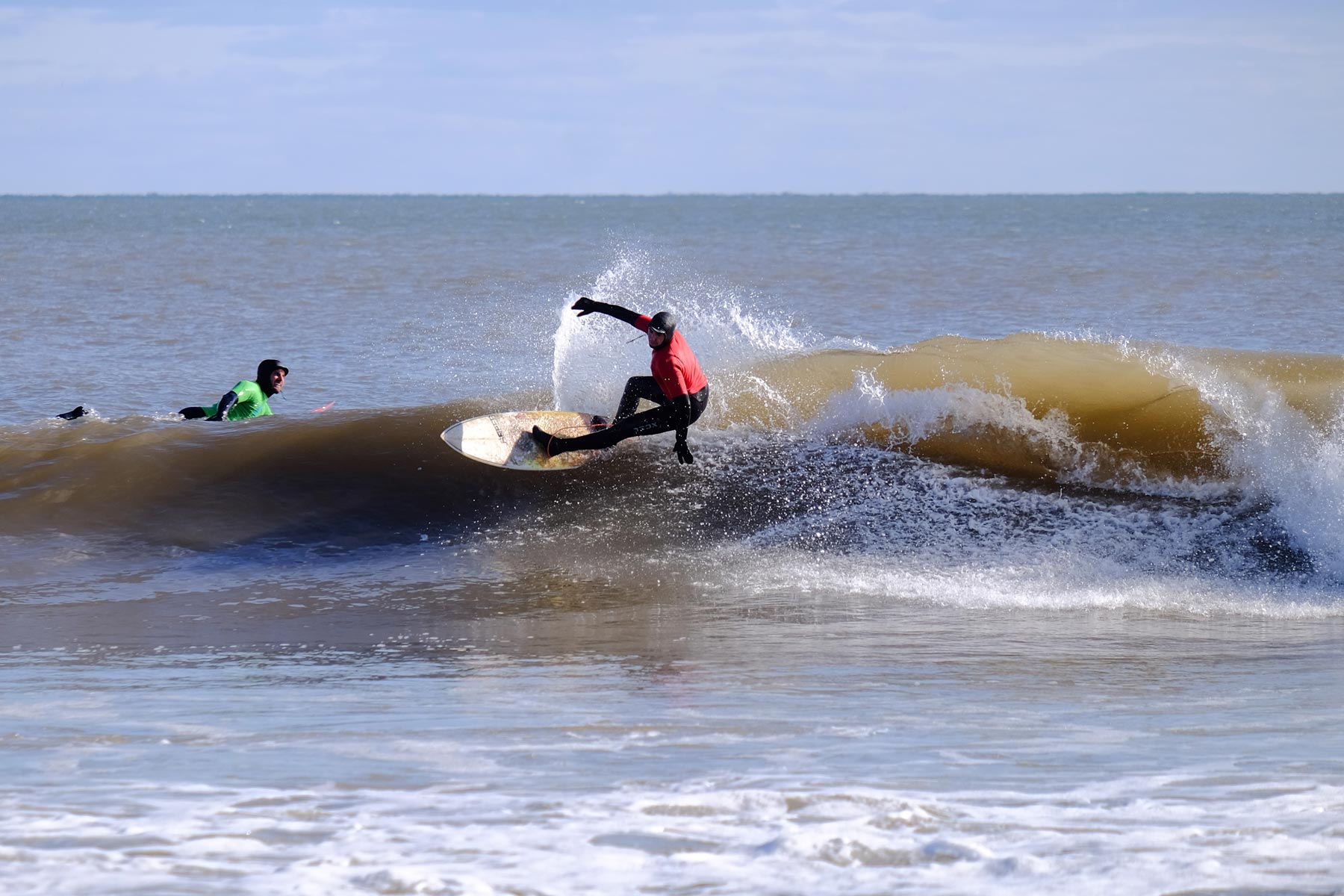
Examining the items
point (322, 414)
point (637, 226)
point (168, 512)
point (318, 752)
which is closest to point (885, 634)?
point (318, 752)

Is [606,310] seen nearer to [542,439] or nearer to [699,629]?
[542,439]

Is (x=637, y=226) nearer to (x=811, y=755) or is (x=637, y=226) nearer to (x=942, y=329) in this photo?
(x=942, y=329)

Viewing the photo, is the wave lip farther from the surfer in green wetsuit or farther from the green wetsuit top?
the green wetsuit top

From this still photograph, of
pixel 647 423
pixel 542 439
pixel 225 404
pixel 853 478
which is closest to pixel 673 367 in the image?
pixel 647 423

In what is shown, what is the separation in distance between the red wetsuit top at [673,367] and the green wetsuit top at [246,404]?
4196 mm

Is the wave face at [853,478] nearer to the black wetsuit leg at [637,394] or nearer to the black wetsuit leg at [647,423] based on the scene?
the black wetsuit leg at [647,423]

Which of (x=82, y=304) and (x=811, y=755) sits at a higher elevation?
(x=82, y=304)

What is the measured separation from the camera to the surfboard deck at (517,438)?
409 inches

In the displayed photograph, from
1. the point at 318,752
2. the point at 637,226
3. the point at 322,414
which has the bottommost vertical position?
the point at 318,752

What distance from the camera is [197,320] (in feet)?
81.3

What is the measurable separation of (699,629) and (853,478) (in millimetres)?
3415

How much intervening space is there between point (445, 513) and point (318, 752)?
516 centimetres

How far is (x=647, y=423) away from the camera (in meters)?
10.1

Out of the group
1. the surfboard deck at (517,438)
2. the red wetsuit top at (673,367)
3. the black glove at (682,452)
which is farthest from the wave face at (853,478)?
the red wetsuit top at (673,367)
